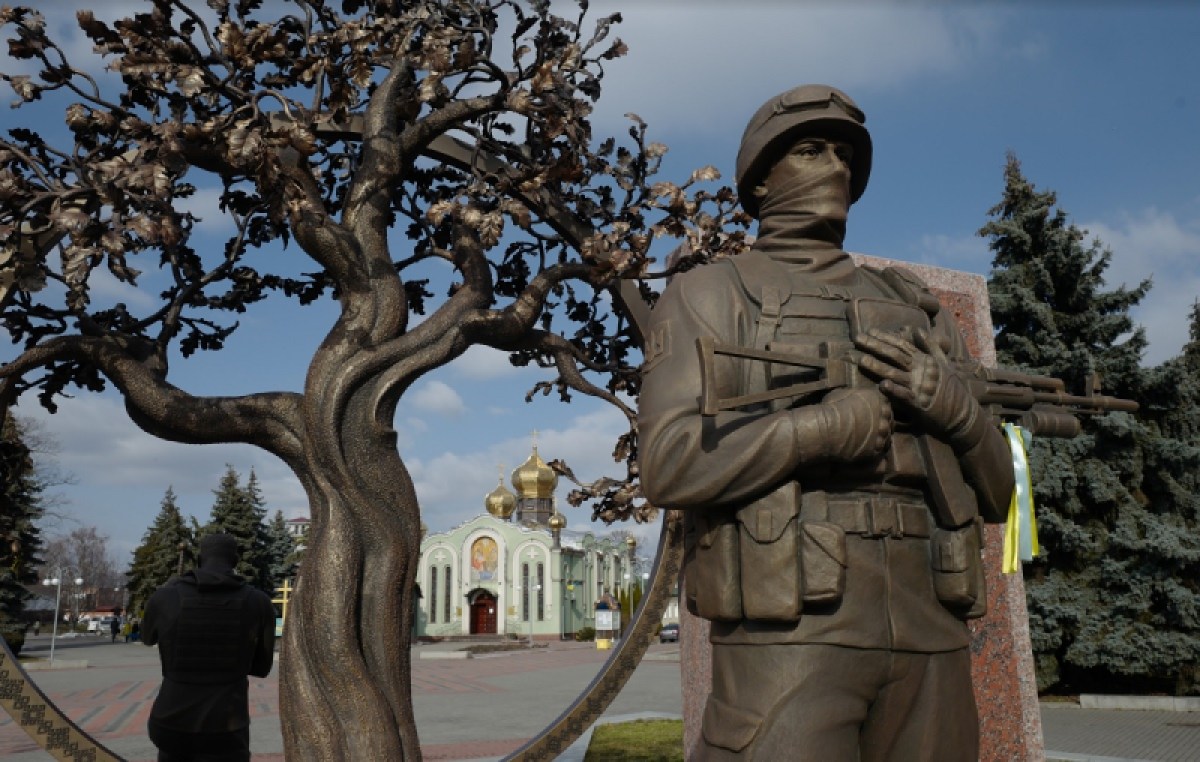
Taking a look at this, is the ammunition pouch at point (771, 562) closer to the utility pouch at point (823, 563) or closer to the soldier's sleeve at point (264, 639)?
the utility pouch at point (823, 563)

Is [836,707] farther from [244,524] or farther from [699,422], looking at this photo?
[244,524]

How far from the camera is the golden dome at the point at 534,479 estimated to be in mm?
49969

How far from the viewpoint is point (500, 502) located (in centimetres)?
5256

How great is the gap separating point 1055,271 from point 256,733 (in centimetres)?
1371

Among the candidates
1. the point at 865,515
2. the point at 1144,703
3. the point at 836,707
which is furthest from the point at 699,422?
the point at 1144,703

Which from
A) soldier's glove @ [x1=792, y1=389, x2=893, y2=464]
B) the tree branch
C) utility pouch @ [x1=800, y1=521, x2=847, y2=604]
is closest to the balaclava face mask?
soldier's glove @ [x1=792, y1=389, x2=893, y2=464]

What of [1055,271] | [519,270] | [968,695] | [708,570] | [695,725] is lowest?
[695,725]

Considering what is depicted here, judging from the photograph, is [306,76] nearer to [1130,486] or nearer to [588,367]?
[588,367]

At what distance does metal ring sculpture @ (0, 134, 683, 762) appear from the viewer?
458 cm

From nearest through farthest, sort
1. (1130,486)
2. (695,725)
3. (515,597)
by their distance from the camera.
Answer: (695,725), (1130,486), (515,597)

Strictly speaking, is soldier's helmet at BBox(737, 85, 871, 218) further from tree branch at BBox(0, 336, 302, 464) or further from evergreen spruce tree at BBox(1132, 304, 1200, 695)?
evergreen spruce tree at BBox(1132, 304, 1200, 695)

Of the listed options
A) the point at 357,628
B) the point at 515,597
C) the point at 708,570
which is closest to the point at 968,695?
the point at 708,570

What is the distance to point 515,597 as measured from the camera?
47.5m

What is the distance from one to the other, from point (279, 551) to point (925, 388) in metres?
37.3
